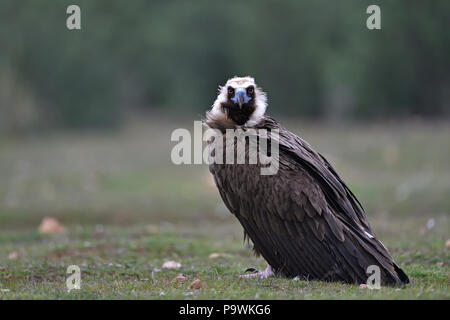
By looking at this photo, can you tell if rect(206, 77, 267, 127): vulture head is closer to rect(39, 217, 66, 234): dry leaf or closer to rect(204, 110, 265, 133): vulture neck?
rect(204, 110, 265, 133): vulture neck

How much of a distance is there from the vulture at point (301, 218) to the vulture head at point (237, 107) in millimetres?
319

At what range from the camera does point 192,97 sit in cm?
5300

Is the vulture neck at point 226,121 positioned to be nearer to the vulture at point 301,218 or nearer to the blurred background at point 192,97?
the vulture at point 301,218

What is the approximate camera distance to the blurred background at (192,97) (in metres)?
18.7

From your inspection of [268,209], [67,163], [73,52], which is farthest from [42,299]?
[73,52]

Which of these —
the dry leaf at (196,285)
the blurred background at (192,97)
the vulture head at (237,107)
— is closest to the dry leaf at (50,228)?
the blurred background at (192,97)

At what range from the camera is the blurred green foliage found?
105 ft

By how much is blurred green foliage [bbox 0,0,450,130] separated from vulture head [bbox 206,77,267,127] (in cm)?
2389

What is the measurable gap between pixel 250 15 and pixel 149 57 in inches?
363

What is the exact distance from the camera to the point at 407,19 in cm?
3117

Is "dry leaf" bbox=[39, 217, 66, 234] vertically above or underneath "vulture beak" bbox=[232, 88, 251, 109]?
underneath

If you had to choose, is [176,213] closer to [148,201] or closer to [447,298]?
[148,201]

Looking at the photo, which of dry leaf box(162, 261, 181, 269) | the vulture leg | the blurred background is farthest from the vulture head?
the blurred background

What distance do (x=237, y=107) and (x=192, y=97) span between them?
44.5 metres
